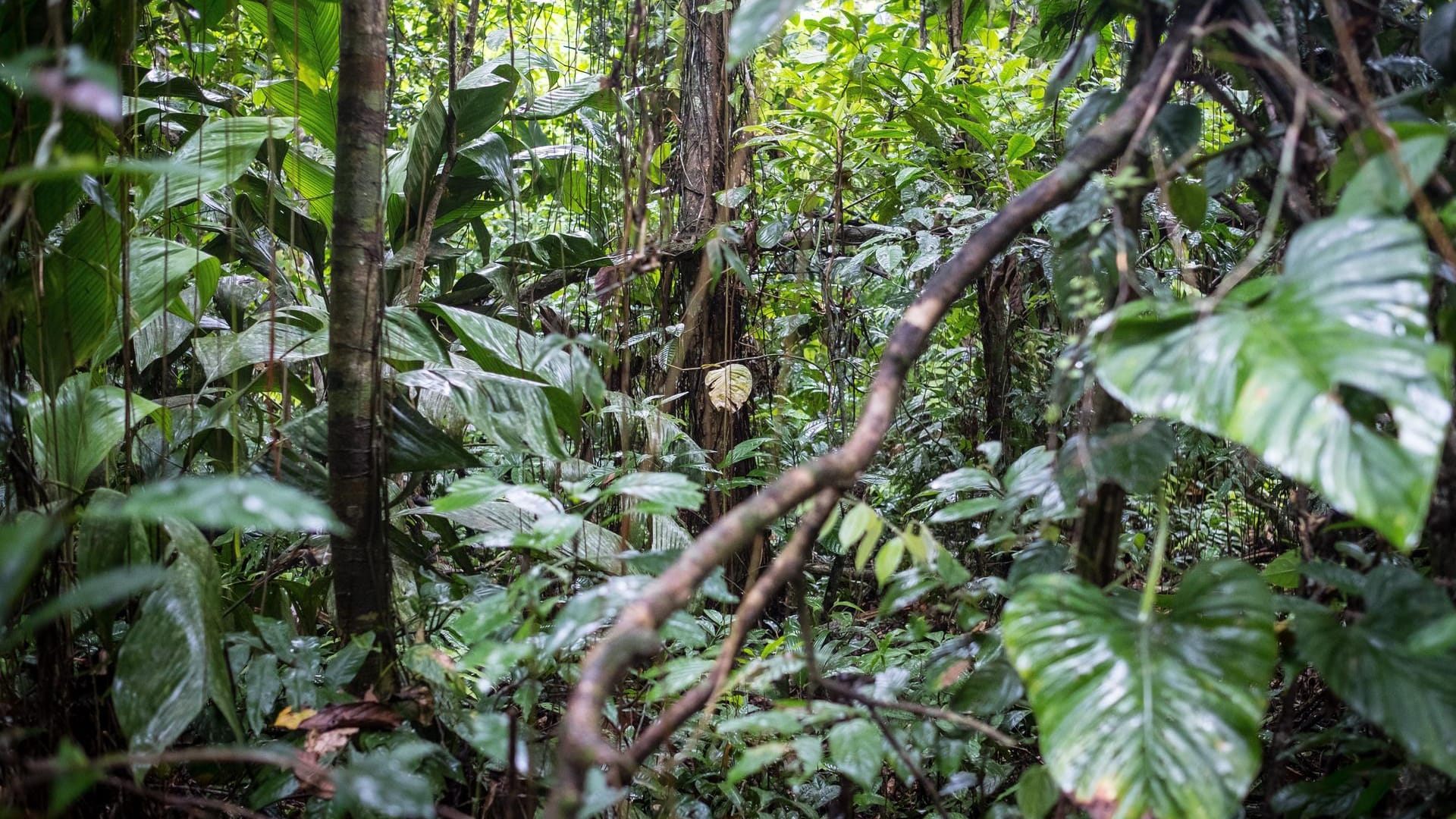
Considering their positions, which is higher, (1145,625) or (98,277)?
(98,277)

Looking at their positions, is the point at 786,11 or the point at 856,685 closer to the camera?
the point at 786,11

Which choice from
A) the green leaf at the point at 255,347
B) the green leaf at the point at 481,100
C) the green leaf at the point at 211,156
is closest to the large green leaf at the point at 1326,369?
the green leaf at the point at 255,347

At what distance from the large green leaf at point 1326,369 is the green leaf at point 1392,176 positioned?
0.02 meters

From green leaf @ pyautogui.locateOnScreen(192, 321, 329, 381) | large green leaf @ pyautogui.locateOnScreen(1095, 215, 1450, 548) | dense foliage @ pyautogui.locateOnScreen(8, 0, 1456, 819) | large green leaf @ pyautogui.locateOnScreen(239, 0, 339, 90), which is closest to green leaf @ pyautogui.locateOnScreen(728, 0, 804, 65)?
dense foliage @ pyautogui.locateOnScreen(8, 0, 1456, 819)

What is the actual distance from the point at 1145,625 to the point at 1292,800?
40cm

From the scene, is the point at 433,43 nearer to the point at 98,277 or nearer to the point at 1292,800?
the point at 98,277

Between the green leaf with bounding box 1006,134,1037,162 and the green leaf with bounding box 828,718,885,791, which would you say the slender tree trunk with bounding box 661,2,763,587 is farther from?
the green leaf with bounding box 828,718,885,791

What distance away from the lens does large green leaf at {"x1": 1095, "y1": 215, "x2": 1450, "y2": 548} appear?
56cm

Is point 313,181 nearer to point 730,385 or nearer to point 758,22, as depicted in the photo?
point 730,385

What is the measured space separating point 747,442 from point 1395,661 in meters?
1.49

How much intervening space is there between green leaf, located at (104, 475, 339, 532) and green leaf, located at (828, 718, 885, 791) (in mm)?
559

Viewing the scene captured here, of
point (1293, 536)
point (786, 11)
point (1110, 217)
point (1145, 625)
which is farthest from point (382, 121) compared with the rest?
point (1293, 536)

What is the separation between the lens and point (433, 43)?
343cm

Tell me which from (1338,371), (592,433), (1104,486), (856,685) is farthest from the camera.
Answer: (592,433)
